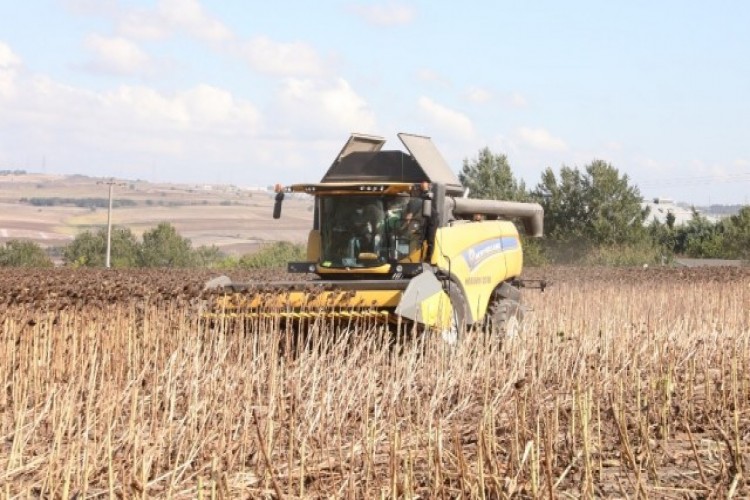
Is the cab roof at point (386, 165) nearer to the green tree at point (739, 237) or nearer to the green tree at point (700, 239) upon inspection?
the green tree at point (739, 237)

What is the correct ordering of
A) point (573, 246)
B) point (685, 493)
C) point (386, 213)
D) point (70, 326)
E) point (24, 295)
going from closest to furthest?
point (685, 493) < point (70, 326) < point (386, 213) < point (24, 295) < point (573, 246)

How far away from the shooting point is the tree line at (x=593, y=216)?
210 feet

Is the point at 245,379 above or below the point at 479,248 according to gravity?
below

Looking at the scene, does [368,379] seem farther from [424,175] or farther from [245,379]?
[424,175]

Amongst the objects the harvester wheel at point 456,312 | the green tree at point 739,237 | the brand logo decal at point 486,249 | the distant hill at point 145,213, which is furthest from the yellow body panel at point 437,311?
the distant hill at point 145,213

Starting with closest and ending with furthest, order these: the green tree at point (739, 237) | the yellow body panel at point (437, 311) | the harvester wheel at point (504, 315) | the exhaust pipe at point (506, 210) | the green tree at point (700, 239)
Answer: the yellow body panel at point (437, 311), the harvester wheel at point (504, 315), the exhaust pipe at point (506, 210), the green tree at point (739, 237), the green tree at point (700, 239)

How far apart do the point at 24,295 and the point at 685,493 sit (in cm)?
891

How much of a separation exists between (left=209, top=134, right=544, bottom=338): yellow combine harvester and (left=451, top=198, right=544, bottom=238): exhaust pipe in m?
0.03

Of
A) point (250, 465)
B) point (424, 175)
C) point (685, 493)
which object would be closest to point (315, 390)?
point (250, 465)

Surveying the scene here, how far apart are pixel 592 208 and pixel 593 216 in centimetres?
55

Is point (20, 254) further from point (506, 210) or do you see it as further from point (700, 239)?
point (506, 210)

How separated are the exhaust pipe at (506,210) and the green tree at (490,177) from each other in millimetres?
53919

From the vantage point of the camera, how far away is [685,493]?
19.2 ft

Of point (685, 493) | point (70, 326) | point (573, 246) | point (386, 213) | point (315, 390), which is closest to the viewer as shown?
point (685, 493)
